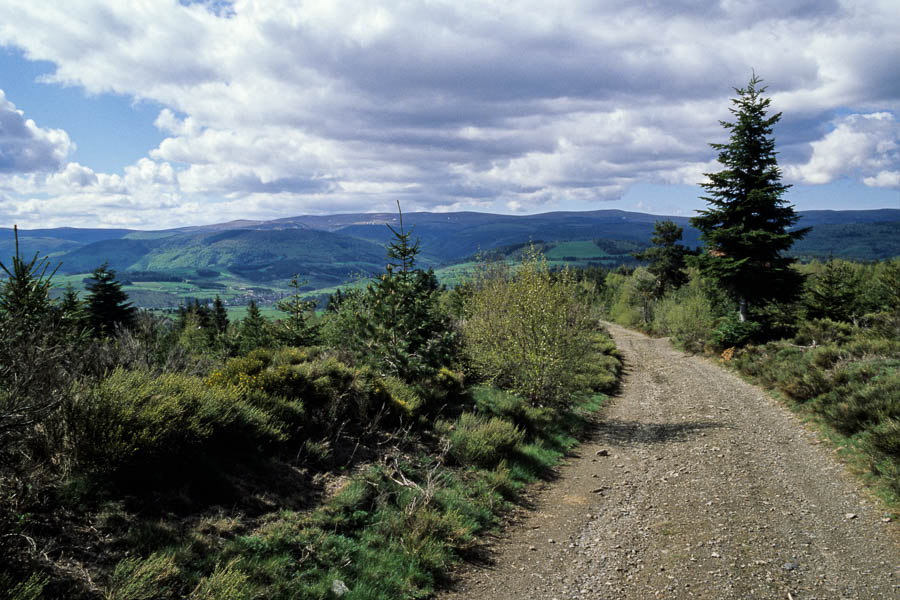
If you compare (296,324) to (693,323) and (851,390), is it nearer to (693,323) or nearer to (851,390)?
(851,390)

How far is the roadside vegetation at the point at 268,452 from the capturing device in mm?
4598

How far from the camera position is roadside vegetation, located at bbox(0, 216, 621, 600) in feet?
15.1

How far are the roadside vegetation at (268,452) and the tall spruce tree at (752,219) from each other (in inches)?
592

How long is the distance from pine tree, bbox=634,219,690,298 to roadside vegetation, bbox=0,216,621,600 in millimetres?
40439

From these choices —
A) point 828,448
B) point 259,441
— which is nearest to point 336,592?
point 259,441

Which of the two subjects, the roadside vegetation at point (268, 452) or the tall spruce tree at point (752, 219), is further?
the tall spruce tree at point (752, 219)

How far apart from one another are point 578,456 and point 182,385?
30.2ft

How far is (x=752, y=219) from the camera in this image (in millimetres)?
23812

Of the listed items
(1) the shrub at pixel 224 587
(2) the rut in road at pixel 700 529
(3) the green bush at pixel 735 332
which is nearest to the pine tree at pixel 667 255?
(3) the green bush at pixel 735 332

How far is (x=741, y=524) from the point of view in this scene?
718cm

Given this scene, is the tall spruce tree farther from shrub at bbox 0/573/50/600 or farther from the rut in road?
shrub at bbox 0/573/50/600

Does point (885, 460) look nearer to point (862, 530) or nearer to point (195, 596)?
point (862, 530)

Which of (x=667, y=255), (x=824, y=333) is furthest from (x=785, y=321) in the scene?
(x=667, y=255)

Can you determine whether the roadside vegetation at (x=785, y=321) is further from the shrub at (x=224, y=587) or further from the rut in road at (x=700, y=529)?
the shrub at (x=224, y=587)
